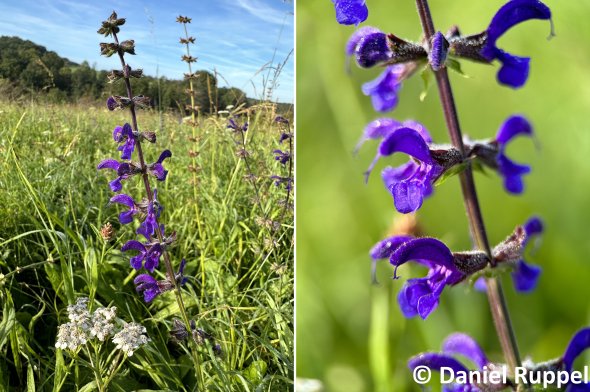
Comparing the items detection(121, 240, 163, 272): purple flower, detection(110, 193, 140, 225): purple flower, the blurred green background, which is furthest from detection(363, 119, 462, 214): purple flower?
detection(110, 193, 140, 225): purple flower

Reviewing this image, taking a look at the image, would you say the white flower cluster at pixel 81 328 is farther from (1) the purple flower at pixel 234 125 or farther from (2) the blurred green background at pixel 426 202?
(1) the purple flower at pixel 234 125

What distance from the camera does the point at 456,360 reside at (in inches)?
43.8

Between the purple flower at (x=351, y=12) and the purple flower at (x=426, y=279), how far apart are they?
38 cm

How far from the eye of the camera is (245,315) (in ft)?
5.70

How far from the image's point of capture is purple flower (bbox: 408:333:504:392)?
1.09 metres

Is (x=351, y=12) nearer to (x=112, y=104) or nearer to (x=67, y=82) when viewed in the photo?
(x=112, y=104)

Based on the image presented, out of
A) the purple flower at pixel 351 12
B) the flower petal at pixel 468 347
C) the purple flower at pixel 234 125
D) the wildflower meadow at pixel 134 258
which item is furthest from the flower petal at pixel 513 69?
the purple flower at pixel 234 125

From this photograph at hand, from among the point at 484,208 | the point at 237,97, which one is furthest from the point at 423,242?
the point at 237,97

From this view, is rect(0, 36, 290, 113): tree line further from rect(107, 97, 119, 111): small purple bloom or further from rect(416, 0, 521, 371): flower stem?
rect(416, 0, 521, 371): flower stem

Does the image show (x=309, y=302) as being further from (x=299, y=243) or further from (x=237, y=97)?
(x=237, y=97)

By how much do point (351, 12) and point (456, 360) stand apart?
2.26ft

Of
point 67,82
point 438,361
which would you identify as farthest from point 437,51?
point 67,82

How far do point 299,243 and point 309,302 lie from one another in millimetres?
282

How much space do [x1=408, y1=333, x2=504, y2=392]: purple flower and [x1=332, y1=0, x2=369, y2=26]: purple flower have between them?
65 centimetres
